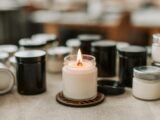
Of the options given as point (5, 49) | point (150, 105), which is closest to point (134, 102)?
point (150, 105)

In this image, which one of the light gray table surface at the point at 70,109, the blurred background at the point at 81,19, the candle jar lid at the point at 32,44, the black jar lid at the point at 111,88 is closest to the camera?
the light gray table surface at the point at 70,109

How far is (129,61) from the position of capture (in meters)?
0.72

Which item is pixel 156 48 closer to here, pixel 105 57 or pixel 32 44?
pixel 105 57

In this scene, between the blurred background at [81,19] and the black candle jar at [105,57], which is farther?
the blurred background at [81,19]

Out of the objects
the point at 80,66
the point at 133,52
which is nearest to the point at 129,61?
the point at 133,52

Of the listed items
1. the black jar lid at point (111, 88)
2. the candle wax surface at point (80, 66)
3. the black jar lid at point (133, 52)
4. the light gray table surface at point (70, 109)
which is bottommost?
the light gray table surface at point (70, 109)

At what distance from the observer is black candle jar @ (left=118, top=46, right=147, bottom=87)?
0.71 m

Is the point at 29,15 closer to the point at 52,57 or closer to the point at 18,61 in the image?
the point at 52,57

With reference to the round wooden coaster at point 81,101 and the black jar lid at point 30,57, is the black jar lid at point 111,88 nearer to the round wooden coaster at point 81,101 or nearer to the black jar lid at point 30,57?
the round wooden coaster at point 81,101

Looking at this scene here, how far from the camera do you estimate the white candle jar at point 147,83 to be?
65cm

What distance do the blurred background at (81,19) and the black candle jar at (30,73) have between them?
4.05 ft

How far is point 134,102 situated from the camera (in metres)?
0.66

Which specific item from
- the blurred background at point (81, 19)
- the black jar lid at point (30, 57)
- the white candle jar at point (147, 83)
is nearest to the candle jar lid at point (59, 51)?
the black jar lid at point (30, 57)

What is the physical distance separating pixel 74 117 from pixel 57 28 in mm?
1715
